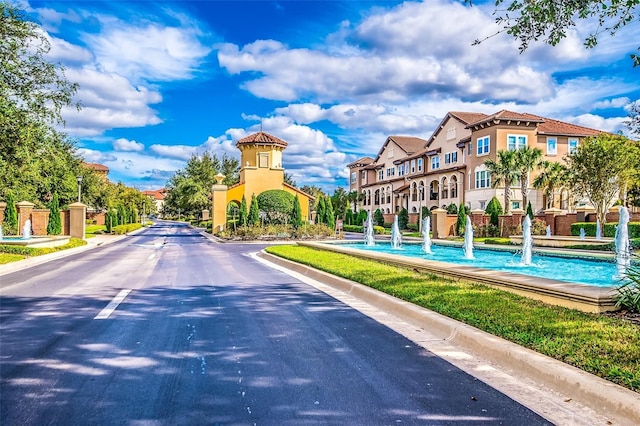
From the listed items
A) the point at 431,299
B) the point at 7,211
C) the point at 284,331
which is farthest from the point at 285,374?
the point at 7,211

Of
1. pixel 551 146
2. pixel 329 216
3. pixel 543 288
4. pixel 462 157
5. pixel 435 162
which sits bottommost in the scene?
pixel 543 288

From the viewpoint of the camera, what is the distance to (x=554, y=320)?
20.9 ft

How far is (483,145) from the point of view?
46.9 metres

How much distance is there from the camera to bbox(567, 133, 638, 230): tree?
104ft

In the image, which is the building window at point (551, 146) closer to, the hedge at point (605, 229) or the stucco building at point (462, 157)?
the stucco building at point (462, 157)

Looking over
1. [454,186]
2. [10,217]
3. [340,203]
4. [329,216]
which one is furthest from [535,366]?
[340,203]

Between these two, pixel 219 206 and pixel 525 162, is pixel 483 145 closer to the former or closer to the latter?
pixel 525 162

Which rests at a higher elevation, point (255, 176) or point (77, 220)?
point (255, 176)

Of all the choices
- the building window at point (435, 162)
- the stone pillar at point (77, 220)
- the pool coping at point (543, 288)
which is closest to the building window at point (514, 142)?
the building window at point (435, 162)

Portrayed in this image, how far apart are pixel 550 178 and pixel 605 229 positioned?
12.8m

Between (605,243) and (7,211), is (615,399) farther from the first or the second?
(7,211)

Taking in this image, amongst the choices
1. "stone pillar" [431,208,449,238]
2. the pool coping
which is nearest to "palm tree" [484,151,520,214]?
"stone pillar" [431,208,449,238]

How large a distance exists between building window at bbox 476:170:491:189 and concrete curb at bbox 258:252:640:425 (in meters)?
40.5

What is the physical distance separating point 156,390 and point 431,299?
16.7 feet
